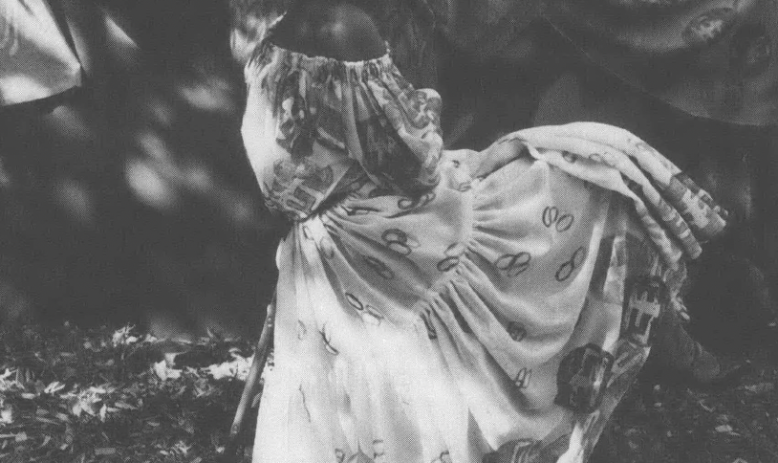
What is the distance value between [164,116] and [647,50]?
1916 mm

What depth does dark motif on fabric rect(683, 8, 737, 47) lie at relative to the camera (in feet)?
10.7

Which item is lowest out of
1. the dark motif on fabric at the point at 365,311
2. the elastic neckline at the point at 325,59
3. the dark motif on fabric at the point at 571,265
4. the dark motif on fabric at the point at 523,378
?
the dark motif on fabric at the point at 523,378

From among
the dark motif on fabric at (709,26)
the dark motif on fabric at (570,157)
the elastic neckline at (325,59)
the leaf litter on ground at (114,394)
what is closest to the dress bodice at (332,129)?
the elastic neckline at (325,59)

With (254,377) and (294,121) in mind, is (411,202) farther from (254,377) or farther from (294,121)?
(254,377)

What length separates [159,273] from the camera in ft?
13.5

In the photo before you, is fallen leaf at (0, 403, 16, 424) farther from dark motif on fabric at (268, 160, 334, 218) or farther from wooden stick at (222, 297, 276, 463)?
dark motif on fabric at (268, 160, 334, 218)

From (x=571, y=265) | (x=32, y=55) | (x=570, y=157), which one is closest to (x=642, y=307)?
(x=571, y=265)

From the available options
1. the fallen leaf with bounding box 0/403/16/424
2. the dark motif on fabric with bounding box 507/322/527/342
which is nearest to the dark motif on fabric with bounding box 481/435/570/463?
the dark motif on fabric with bounding box 507/322/527/342

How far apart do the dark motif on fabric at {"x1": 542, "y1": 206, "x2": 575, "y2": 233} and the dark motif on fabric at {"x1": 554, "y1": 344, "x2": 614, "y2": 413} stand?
361 millimetres

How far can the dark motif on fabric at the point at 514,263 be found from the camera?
107 inches

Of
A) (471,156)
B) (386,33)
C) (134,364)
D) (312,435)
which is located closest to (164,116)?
(134,364)

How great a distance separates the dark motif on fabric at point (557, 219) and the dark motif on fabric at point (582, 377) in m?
0.36

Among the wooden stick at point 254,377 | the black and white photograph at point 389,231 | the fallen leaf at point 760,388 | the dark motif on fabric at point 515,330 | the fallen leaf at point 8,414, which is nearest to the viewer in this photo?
the black and white photograph at point 389,231

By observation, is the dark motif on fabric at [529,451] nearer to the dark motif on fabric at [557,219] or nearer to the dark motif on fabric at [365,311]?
the dark motif on fabric at [365,311]
